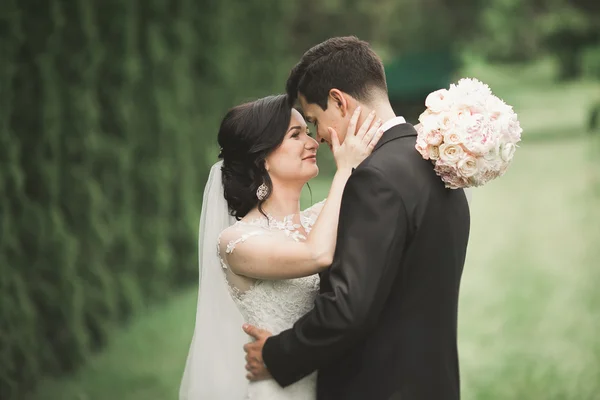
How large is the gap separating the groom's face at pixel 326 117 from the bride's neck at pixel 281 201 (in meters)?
0.29

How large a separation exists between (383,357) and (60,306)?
3.17 metres

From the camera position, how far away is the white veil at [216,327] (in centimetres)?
290

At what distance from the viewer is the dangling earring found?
2820 mm

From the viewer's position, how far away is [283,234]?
2.73 metres

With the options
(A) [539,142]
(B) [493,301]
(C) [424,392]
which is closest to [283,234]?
(C) [424,392]

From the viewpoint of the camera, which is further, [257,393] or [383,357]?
[257,393]

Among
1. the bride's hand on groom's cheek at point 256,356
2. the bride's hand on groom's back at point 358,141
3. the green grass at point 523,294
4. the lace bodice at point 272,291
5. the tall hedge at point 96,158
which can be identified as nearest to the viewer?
the bride's hand on groom's back at point 358,141

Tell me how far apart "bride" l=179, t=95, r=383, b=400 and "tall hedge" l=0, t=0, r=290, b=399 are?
86.6 inches

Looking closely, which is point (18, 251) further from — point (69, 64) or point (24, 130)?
point (69, 64)

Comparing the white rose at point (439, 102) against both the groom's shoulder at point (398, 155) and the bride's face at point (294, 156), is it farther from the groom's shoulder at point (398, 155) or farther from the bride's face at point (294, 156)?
the bride's face at point (294, 156)

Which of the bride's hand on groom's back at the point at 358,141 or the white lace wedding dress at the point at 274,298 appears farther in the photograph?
the white lace wedding dress at the point at 274,298

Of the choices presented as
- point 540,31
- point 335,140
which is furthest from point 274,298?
point 540,31

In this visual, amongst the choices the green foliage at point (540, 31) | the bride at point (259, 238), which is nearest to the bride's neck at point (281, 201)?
the bride at point (259, 238)

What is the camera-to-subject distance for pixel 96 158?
211 inches
